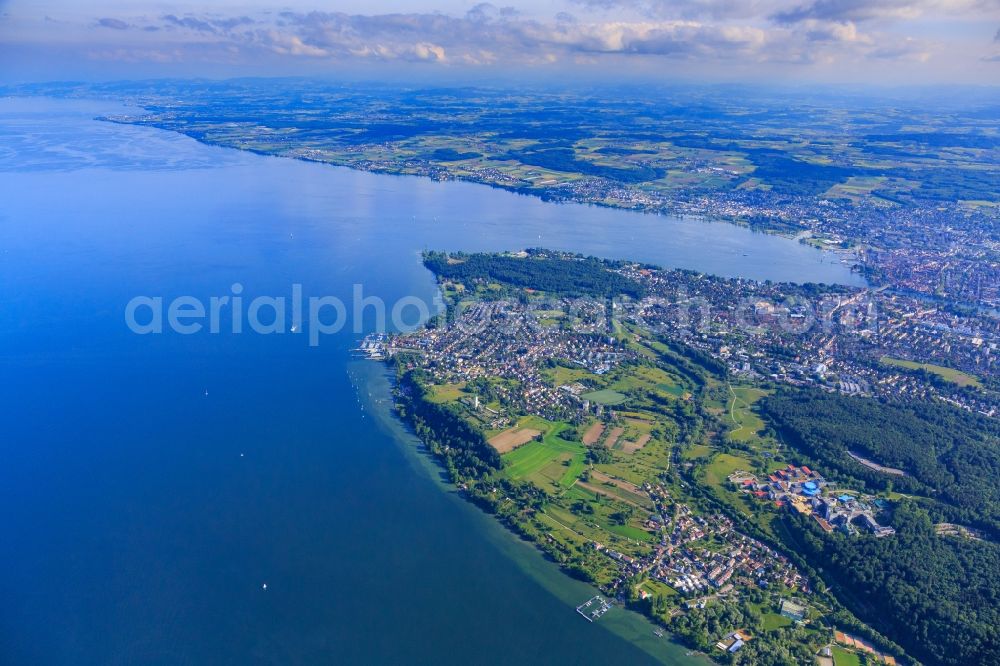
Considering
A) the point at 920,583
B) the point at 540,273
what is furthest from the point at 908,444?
the point at 540,273

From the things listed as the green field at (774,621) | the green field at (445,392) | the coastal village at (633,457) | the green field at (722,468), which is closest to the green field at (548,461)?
the coastal village at (633,457)

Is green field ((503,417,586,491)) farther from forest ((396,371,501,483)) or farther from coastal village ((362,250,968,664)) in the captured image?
forest ((396,371,501,483))

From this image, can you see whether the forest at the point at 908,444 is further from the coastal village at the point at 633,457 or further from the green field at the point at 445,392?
the green field at the point at 445,392

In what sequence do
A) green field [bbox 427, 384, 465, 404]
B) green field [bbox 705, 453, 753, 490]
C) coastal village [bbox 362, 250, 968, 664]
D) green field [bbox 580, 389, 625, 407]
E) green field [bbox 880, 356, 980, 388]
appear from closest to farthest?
coastal village [bbox 362, 250, 968, 664], green field [bbox 705, 453, 753, 490], green field [bbox 427, 384, 465, 404], green field [bbox 580, 389, 625, 407], green field [bbox 880, 356, 980, 388]

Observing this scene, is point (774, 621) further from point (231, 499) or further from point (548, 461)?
point (231, 499)

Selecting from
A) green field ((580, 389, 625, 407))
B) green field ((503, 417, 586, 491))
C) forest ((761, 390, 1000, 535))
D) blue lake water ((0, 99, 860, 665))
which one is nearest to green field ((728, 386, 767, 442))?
forest ((761, 390, 1000, 535))

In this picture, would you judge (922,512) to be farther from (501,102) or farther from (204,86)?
(204,86)
